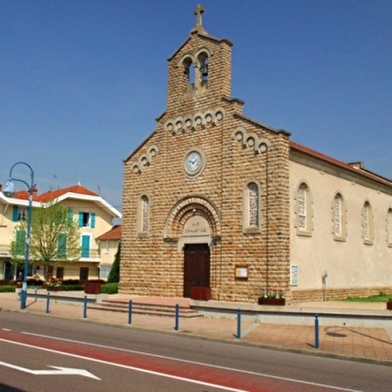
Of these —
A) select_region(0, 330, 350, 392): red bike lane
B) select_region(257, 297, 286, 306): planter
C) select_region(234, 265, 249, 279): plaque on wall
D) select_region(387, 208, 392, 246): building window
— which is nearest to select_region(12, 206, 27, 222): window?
select_region(234, 265, 249, 279): plaque on wall

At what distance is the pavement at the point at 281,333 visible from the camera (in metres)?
13.3

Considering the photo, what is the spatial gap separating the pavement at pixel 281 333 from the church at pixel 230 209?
3.36m

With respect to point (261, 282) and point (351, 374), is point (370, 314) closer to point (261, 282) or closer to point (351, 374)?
point (261, 282)

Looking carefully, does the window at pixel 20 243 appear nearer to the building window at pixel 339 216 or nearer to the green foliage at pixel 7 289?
the green foliage at pixel 7 289

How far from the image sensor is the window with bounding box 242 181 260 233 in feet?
74.7

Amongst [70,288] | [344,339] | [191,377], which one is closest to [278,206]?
[344,339]

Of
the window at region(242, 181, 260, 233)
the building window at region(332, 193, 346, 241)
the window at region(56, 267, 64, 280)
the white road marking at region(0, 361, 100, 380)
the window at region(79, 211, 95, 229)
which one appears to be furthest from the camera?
the window at region(79, 211, 95, 229)

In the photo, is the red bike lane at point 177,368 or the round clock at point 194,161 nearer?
the red bike lane at point 177,368

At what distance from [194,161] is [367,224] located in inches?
439

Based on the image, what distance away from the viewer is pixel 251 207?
23.1 m

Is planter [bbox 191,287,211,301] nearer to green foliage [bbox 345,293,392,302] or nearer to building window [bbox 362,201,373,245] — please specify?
green foliage [bbox 345,293,392,302]

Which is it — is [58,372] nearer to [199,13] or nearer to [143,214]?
[143,214]

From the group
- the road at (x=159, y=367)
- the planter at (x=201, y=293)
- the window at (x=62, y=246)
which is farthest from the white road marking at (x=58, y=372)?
the window at (x=62, y=246)

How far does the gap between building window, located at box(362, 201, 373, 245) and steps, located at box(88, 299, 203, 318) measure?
41.3 feet
